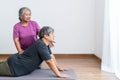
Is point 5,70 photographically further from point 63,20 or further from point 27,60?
point 63,20

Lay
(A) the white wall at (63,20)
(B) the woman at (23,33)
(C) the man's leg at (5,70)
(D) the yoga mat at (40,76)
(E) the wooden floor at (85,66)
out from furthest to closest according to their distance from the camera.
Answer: (A) the white wall at (63,20) < (E) the wooden floor at (85,66) < (B) the woman at (23,33) < (C) the man's leg at (5,70) < (D) the yoga mat at (40,76)

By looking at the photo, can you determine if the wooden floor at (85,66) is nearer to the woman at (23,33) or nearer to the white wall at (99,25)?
the white wall at (99,25)

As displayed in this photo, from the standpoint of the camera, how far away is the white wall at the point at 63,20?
4.56 m

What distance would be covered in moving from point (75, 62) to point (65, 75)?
65.6 inches

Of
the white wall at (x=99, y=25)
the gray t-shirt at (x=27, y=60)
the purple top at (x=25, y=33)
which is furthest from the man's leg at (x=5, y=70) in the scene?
the white wall at (x=99, y=25)

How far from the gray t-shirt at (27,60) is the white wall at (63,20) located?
2.11m

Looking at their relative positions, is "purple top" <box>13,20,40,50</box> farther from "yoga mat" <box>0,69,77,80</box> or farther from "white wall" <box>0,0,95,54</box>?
"white wall" <box>0,0,95,54</box>

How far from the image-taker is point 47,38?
253cm

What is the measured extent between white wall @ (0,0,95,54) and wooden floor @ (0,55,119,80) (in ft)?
0.59

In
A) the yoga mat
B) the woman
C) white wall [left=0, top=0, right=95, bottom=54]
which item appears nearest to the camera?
the yoga mat

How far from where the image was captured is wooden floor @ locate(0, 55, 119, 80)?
314 cm

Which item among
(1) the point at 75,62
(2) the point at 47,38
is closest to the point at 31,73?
(2) the point at 47,38

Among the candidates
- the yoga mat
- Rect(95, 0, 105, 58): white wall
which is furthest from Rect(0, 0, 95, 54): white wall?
the yoga mat

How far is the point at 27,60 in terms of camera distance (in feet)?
8.30
